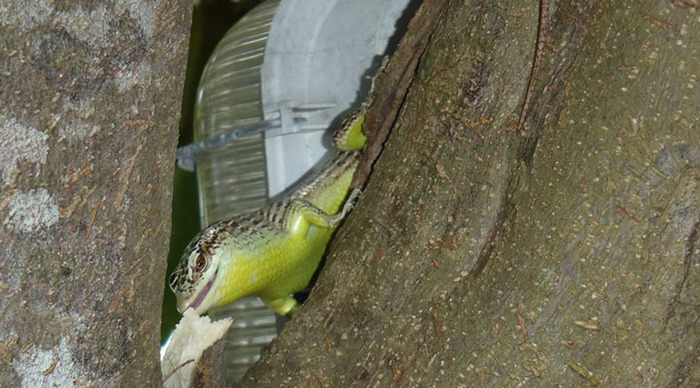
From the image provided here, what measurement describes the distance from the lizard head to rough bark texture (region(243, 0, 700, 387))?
394mm

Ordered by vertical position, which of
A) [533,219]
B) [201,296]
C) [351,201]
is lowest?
[201,296]

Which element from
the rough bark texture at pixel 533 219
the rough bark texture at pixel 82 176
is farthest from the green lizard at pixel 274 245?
the rough bark texture at pixel 82 176

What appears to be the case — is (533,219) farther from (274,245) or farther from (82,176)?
(274,245)

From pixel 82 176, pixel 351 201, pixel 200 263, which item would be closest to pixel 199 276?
pixel 200 263

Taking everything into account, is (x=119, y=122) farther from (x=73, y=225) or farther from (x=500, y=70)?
(x=500, y=70)

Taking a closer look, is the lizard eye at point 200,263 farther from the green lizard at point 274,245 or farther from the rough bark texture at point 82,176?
the rough bark texture at point 82,176

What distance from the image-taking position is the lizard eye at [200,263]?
2.29m

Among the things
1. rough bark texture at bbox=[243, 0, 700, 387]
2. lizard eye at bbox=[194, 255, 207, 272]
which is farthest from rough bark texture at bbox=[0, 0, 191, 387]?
lizard eye at bbox=[194, 255, 207, 272]

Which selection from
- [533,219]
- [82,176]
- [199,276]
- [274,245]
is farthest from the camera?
[274,245]

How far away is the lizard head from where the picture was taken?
2.29 metres

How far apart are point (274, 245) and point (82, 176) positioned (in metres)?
1.07

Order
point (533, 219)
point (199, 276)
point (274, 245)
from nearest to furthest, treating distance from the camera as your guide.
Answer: point (533, 219) → point (199, 276) → point (274, 245)

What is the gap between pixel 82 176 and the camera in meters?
1.41

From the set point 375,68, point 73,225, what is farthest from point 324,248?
point 73,225
